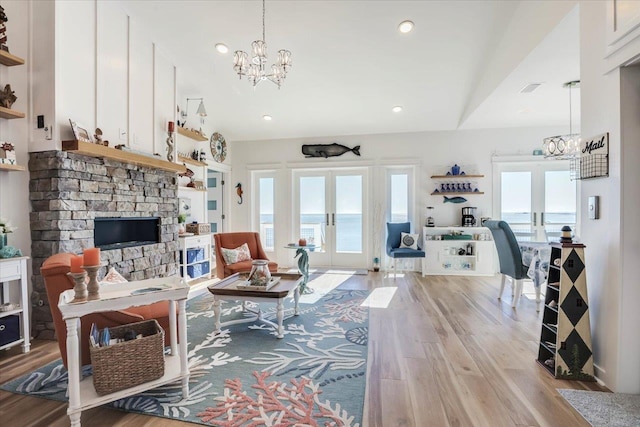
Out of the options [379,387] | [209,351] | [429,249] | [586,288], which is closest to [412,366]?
[379,387]

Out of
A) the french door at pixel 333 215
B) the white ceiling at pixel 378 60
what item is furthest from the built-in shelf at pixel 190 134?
the french door at pixel 333 215

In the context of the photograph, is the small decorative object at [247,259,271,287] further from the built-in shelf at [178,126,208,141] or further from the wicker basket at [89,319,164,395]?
the built-in shelf at [178,126,208,141]

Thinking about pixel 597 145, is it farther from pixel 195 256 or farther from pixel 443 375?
pixel 195 256

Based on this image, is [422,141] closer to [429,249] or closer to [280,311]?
[429,249]

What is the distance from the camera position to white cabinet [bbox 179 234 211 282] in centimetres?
475

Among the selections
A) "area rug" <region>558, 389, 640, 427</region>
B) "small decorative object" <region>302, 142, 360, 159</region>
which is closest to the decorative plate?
"small decorative object" <region>302, 142, 360, 159</region>

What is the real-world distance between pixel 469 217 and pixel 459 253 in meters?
0.70

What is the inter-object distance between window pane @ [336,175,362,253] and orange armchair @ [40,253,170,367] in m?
4.31

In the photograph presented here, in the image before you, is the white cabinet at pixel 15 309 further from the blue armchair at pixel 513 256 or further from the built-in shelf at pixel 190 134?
the blue armchair at pixel 513 256

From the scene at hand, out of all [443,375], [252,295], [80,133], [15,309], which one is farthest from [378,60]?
[15,309]

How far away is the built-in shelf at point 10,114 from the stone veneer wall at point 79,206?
35 cm

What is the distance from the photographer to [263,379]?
2.13m

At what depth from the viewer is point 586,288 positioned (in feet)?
7.11

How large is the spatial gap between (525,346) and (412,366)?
1160 mm
